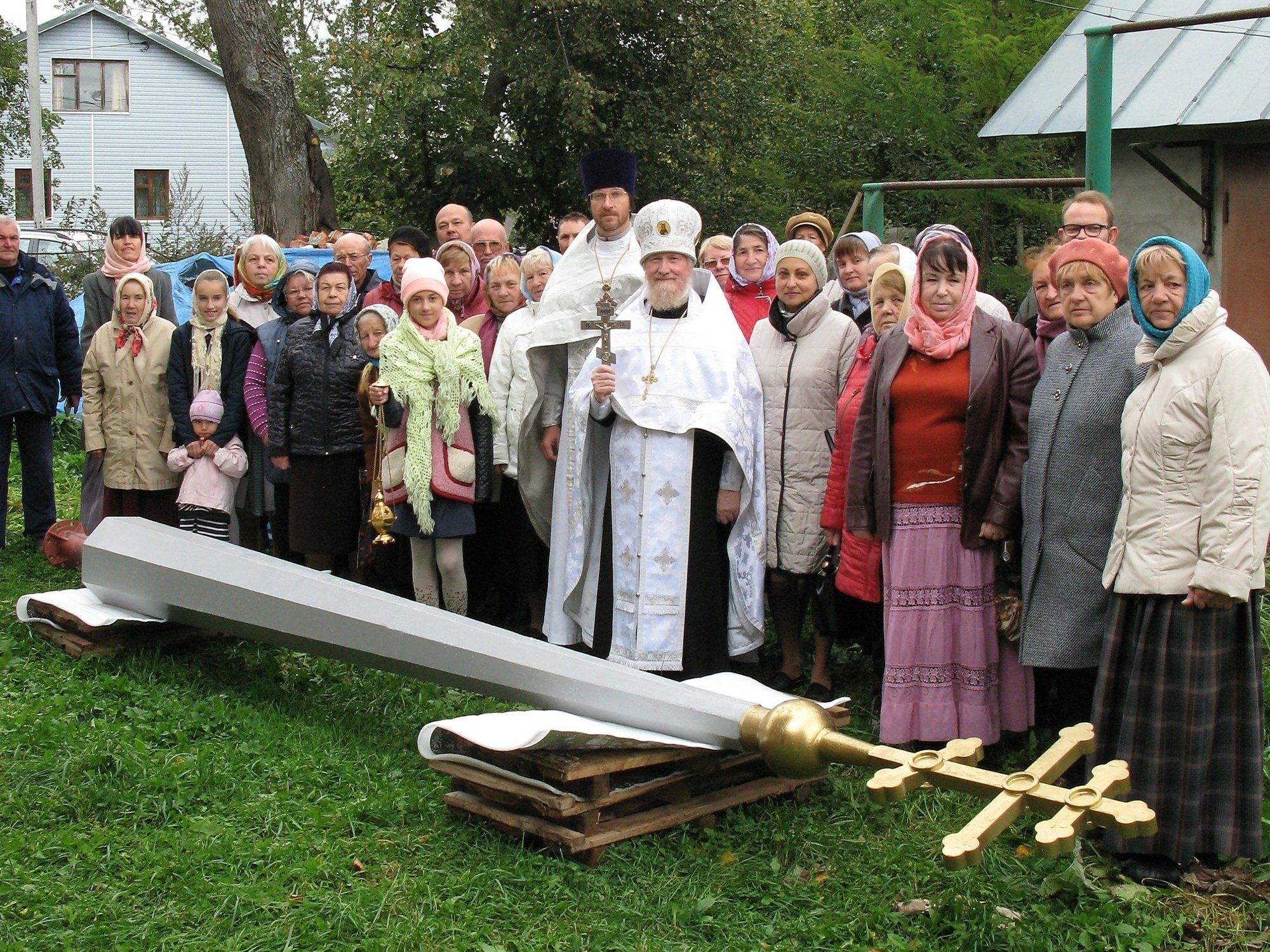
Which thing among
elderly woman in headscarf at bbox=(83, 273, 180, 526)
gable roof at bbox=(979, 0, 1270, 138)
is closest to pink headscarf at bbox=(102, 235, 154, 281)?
elderly woman in headscarf at bbox=(83, 273, 180, 526)

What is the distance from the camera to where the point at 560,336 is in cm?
590

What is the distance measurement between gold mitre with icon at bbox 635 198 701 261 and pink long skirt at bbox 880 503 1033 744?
1427 millimetres

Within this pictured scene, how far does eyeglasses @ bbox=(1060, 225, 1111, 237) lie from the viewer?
4848 millimetres

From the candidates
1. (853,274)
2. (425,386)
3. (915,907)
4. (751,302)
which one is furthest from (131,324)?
(915,907)

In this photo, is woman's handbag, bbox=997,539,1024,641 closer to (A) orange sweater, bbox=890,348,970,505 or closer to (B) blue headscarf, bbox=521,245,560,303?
(A) orange sweater, bbox=890,348,970,505

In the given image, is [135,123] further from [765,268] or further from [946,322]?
[946,322]

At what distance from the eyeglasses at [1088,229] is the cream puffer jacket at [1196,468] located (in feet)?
3.23

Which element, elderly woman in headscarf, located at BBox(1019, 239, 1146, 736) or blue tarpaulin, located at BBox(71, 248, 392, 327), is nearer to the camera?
elderly woman in headscarf, located at BBox(1019, 239, 1146, 736)

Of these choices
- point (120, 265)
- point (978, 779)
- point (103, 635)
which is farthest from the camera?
point (120, 265)

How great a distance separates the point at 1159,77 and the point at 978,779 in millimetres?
7812

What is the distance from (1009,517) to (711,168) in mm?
14289

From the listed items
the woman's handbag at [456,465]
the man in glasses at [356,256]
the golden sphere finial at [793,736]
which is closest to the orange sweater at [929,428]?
the golden sphere finial at [793,736]

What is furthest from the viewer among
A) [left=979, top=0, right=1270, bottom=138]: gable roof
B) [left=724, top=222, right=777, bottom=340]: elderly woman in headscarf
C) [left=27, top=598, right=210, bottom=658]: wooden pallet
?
[left=979, top=0, right=1270, bottom=138]: gable roof

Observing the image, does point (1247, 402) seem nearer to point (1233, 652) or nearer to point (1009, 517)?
point (1233, 652)
